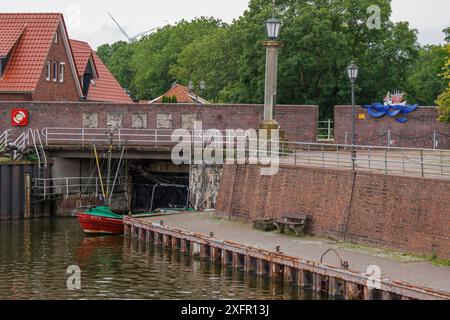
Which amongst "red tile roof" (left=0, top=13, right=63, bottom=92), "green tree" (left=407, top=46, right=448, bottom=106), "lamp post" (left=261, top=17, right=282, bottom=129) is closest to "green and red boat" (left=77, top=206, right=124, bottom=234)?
"lamp post" (left=261, top=17, right=282, bottom=129)

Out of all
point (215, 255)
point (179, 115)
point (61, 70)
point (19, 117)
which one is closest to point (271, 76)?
point (215, 255)

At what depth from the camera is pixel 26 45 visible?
56031 millimetres

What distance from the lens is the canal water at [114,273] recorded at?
1154 inches

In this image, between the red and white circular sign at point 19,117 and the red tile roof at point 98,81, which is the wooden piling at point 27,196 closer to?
the red and white circular sign at point 19,117

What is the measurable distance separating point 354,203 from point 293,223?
8.61ft

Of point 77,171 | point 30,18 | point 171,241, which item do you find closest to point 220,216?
point 171,241

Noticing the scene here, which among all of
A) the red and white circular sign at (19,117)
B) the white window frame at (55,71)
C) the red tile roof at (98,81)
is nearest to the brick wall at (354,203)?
the red and white circular sign at (19,117)

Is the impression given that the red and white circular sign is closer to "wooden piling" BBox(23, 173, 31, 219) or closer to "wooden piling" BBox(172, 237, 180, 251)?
"wooden piling" BBox(23, 173, 31, 219)

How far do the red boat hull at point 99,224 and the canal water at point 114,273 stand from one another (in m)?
0.69

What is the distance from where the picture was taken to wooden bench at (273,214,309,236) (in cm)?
3550

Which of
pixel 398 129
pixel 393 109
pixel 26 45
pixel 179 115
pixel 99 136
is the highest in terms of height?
pixel 26 45

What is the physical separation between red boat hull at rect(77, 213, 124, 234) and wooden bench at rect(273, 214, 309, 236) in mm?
8616

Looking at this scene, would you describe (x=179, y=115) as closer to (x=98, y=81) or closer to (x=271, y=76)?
(x=271, y=76)

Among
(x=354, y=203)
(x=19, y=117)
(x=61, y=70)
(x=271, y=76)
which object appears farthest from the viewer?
(x=61, y=70)
